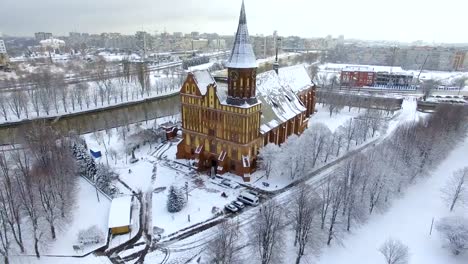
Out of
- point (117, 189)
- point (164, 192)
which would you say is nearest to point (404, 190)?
point (164, 192)

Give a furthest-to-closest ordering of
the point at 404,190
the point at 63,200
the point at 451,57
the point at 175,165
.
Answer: the point at 451,57, the point at 175,165, the point at 404,190, the point at 63,200

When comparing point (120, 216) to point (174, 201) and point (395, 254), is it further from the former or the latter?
point (395, 254)

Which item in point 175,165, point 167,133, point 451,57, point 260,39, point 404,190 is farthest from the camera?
point 260,39

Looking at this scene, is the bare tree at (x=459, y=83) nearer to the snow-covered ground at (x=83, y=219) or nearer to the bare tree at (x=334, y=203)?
the bare tree at (x=334, y=203)

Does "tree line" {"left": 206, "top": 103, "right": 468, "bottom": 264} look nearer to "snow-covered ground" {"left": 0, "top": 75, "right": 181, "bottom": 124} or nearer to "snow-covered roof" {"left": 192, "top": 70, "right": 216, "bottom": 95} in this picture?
"snow-covered roof" {"left": 192, "top": 70, "right": 216, "bottom": 95}

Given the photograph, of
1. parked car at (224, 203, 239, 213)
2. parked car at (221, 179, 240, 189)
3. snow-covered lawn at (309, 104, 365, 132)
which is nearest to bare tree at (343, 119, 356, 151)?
snow-covered lawn at (309, 104, 365, 132)

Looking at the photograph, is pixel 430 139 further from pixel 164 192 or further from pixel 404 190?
pixel 164 192

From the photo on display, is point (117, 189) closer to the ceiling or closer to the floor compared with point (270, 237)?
closer to the floor
